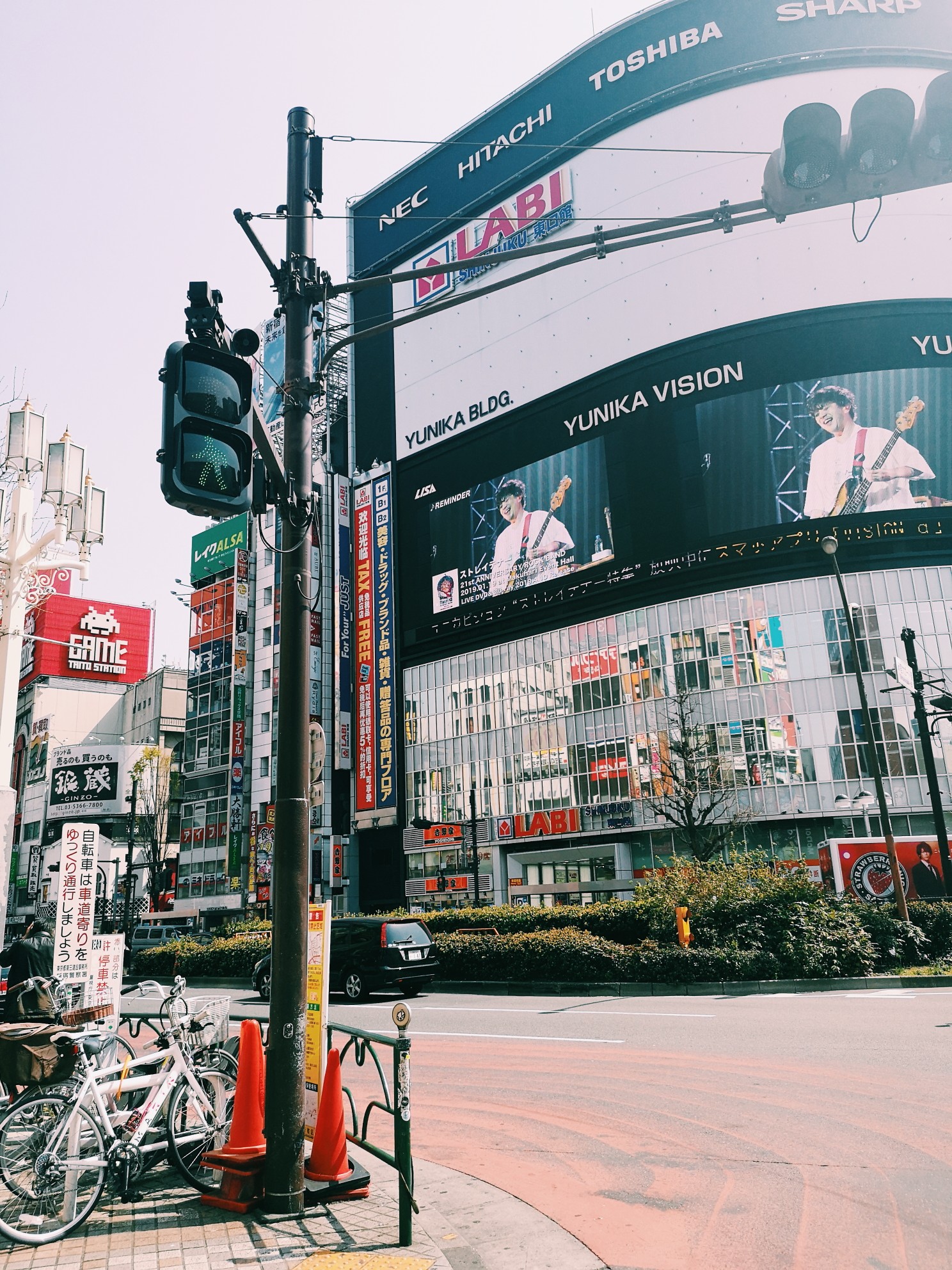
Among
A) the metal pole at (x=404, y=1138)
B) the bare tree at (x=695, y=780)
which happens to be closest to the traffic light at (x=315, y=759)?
the metal pole at (x=404, y=1138)

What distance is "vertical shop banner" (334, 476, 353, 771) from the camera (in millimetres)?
66500

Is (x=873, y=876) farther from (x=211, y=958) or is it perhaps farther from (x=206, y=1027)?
(x=206, y=1027)

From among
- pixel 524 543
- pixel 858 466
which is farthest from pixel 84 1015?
pixel 524 543

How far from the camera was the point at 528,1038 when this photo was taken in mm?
13711

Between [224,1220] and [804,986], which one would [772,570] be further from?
[224,1220]

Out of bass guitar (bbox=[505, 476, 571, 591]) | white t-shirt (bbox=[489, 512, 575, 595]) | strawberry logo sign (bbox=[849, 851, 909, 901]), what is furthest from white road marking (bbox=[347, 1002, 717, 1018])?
bass guitar (bbox=[505, 476, 571, 591])

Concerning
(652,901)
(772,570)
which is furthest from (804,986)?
(772,570)

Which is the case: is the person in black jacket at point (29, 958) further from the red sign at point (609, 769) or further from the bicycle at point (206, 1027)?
the red sign at point (609, 769)

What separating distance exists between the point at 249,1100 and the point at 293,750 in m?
2.42

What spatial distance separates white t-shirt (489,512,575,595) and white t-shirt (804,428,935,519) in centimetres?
1478

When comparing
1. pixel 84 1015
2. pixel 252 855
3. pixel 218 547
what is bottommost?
pixel 84 1015

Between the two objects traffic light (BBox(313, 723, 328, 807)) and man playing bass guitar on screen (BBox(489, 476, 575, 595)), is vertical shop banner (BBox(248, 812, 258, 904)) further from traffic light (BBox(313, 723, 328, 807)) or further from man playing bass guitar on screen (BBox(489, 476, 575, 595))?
traffic light (BBox(313, 723, 328, 807))

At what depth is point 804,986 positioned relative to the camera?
1816 centimetres

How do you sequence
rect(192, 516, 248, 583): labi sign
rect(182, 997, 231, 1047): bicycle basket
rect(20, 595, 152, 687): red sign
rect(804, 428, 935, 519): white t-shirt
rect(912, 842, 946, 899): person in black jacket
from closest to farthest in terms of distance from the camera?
rect(182, 997, 231, 1047): bicycle basket, rect(912, 842, 946, 899): person in black jacket, rect(804, 428, 935, 519): white t-shirt, rect(192, 516, 248, 583): labi sign, rect(20, 595, 152, 687): red sign
